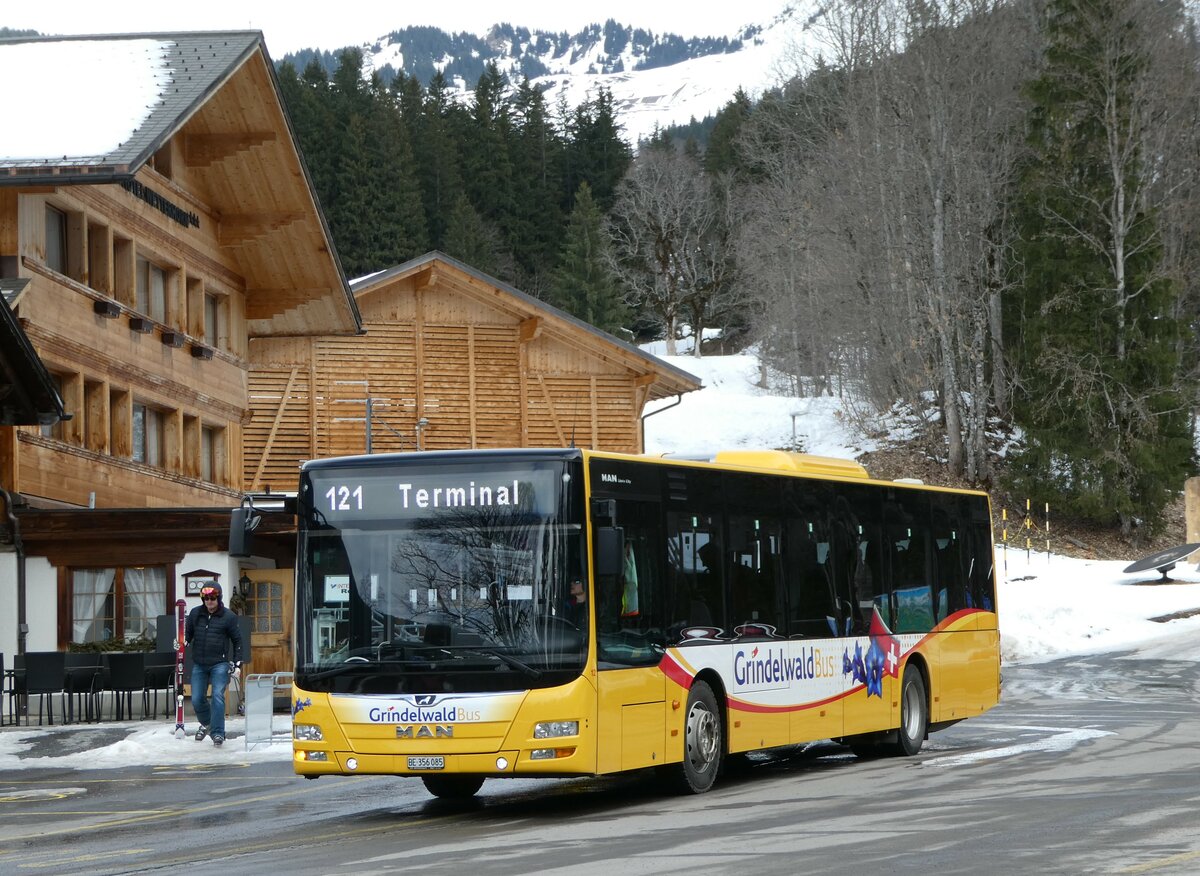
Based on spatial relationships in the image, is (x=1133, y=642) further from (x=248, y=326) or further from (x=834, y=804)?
(x=834, y=804)

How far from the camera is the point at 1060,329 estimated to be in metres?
54.6

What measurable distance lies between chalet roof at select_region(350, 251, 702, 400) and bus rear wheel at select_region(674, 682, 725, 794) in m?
27.5

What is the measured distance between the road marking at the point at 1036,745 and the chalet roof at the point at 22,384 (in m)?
12.7

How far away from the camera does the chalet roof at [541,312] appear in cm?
4147

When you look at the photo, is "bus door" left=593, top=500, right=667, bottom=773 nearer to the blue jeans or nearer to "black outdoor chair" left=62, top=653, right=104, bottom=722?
the blue jeans

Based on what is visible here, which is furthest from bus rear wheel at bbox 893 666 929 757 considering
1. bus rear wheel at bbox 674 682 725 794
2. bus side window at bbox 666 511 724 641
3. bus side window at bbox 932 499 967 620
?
bus side window at bbox 666 511 724 641

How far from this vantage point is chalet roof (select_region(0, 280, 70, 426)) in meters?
22.9

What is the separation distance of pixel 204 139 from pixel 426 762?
22049 millimetres

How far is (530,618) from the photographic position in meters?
12.4

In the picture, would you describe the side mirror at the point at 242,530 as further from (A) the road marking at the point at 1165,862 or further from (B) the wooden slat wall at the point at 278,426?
(B) the wooden slat wall at the point at 278,426

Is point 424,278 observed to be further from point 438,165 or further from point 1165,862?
point 438,165

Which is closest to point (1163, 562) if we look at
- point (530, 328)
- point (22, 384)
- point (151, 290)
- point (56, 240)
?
point (530, 328)

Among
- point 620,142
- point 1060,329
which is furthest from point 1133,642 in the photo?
point 620,142

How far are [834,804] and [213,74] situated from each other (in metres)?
18.7
